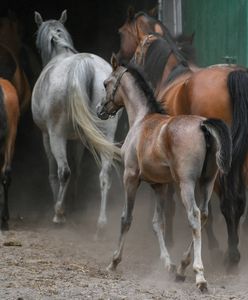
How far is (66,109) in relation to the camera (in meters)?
9.63

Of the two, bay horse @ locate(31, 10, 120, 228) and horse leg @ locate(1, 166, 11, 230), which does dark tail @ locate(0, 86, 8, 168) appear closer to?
horse leg @ locate(1, 166, 11, 230)

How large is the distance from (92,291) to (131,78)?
220 centimetres

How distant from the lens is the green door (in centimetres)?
1002

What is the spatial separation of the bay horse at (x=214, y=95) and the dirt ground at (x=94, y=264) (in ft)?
1.82

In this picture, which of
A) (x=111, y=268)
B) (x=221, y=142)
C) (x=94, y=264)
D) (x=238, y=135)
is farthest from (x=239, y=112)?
(x=94, y=264)

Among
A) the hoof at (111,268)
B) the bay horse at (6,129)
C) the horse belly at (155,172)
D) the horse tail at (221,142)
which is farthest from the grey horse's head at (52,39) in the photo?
the horse tail at (221,142)

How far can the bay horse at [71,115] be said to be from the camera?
9.37m

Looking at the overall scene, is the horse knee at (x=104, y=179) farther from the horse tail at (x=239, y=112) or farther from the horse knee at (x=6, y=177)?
the horse tail at (x=239, y=112)

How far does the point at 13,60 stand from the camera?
1143cm

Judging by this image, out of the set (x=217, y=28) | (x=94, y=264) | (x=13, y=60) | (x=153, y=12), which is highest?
(x=153, y=12)

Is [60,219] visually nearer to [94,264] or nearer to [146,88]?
[94,264]

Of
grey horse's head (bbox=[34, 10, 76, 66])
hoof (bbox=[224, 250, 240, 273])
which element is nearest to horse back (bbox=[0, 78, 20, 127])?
grey horse's head (bbox=[34, 10, 76, 66])

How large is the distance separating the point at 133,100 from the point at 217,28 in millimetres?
3002

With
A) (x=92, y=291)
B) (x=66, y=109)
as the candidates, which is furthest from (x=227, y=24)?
(x=92, y=291)
